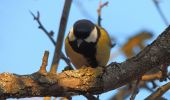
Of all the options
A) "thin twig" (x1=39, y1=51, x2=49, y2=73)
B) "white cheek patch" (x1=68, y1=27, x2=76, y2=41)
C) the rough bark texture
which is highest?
"white cheek patch" (x1=68, y1=27, x2=76, y2=41)

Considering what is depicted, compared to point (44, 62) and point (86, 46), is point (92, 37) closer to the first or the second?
point (86, 46)

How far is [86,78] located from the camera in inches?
64.2

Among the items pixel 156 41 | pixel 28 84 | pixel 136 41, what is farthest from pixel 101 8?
pixel 28 84

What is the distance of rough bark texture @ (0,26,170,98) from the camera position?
154 centimetres

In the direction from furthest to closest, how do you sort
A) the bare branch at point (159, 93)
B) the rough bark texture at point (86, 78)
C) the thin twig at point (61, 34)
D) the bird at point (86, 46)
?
the bird at point (86, 46) < the thin twig at point (61, 34) < the bare branch at point (159, 93) < the rough bark texture at point (86, 78)

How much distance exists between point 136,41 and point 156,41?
1234 mm

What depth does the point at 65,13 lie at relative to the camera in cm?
218

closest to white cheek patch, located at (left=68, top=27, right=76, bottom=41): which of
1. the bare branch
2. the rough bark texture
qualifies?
the bare branch

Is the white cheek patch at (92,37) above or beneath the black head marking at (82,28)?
beneath

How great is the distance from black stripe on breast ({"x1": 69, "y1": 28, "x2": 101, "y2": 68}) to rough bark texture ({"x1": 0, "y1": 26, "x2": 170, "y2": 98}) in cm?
96

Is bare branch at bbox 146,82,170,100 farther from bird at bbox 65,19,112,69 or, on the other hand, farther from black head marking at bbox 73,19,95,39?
black head marking at bbox 73,19,95,39

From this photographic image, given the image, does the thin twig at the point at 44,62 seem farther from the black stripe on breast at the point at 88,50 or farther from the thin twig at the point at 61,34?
the black stripe on breast at the point at 88,50

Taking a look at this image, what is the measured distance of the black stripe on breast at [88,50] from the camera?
263 centimetres

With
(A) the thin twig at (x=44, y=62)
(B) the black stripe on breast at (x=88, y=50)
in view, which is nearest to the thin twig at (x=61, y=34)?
(A) the thin twig at (x=44, y=62)
